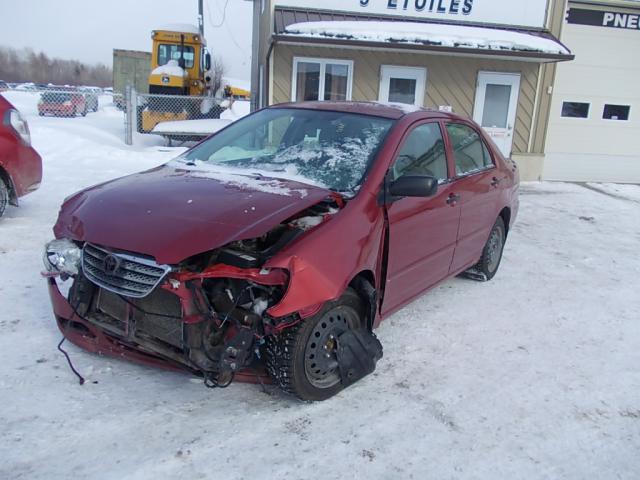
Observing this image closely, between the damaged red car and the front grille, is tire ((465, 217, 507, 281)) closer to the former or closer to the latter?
the damaged red car

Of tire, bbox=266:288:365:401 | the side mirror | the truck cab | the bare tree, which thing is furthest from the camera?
the bare tree

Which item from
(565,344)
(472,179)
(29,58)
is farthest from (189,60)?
(29,58)

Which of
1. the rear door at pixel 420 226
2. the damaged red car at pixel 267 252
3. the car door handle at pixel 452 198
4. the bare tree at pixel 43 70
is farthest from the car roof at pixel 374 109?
the bare tree at pixel 43 70

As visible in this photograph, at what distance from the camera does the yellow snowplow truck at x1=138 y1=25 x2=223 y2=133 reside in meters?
15.6

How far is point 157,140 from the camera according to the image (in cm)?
1661

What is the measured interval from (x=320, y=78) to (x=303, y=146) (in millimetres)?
8177

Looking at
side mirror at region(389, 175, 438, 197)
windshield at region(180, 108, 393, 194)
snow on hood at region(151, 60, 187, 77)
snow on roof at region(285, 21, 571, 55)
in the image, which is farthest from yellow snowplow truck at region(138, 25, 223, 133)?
side mirror at region(389, 175, 438, 197)

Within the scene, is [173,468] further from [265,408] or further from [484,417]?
[484,417]

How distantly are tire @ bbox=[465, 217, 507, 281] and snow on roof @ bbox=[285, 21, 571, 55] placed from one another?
6174 mm

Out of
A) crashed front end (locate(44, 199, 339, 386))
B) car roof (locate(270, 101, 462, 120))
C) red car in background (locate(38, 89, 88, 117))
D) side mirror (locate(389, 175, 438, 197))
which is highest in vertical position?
car roof (locate(270, 101, 462, 120))

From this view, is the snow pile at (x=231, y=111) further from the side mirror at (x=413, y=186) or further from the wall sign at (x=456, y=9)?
the wall sign at (x=456, y=9)

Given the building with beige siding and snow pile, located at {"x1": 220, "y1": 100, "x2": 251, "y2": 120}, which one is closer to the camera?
the building with beige siding

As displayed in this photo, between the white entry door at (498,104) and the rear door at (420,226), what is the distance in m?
8.61

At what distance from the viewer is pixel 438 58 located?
1186cm
